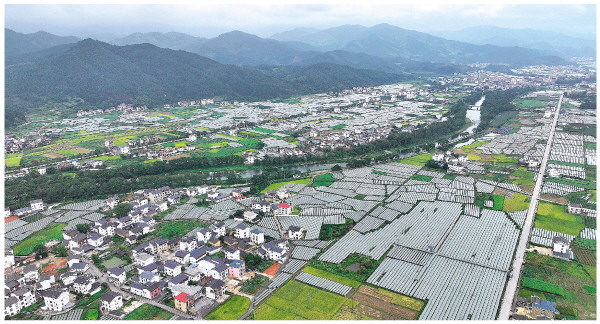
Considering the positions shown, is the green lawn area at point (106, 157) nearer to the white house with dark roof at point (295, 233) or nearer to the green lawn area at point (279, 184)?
the green lawn area at point (279, 184)

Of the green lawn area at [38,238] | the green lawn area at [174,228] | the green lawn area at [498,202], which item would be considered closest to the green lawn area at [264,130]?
the green lawn area at [174,228]

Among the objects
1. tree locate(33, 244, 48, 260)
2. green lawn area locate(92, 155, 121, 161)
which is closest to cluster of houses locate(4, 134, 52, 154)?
green lawn area locate(92, 155, 121, 161)

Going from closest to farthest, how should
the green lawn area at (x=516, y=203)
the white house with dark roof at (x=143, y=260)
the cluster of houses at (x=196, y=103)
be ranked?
the white house with dark roof at (x=143, y=260) < the green lawn area at (x=516, y=203) < the cluster of houses at (x=196, y=103)

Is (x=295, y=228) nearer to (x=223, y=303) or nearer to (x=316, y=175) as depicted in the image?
(x=223, y=303)

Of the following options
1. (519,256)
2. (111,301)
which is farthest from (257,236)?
(519,256)

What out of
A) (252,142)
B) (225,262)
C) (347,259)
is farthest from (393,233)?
(252,142)
